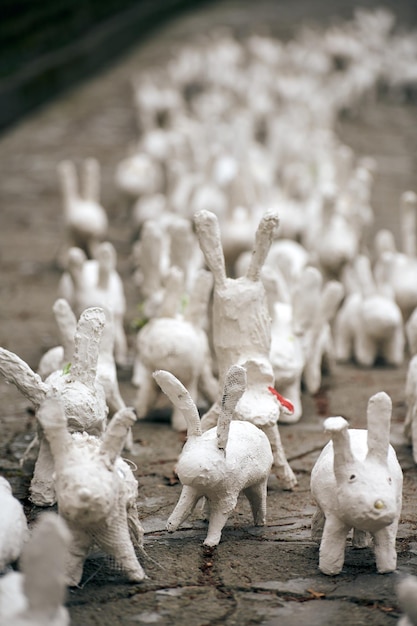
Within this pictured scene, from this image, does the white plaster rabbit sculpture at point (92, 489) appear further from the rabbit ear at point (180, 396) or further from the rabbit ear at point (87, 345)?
the rabbit ear at point (87, 345)

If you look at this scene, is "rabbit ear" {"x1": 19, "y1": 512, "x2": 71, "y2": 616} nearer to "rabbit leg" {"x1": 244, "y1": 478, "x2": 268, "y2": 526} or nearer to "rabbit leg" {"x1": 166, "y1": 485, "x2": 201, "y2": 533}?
"rabbit leg" {"x1": 166, "y1": 485, "x2": 201, "y2": 533}

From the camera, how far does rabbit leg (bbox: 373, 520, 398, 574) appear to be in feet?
11.3

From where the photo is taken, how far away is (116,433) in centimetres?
325

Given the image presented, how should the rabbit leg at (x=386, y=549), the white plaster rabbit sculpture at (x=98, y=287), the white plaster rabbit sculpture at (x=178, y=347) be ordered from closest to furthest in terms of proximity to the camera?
the rabbit leg at (x=386, y=549) → the white plaster rabbit sculpture at (x=178, y=347) → the white plaster rabbit sculpture at (x=98, y=287)

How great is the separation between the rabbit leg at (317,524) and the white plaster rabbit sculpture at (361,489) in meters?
0.12

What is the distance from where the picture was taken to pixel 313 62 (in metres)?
14.8

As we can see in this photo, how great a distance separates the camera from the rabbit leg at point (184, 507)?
3.62 m

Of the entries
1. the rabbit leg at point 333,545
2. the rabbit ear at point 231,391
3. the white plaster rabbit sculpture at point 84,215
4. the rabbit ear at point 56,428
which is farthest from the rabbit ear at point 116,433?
the white plaster rabbit sculpture at point 84,215

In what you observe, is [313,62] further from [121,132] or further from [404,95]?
[121,132]

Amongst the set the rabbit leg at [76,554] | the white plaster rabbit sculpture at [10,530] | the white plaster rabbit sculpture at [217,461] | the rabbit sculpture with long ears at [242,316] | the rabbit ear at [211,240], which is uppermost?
the rabbit ear at [211,240]

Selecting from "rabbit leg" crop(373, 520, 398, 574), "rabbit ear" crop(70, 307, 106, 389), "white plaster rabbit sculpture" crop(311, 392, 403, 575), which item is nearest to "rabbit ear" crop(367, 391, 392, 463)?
"white plaster rabbit sculpture" crop(311, 392, 403, 575)

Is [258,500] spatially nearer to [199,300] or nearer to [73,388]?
[73,388]

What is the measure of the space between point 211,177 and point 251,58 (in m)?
8.29

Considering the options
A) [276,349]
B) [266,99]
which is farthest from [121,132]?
Answer: [276,349]
